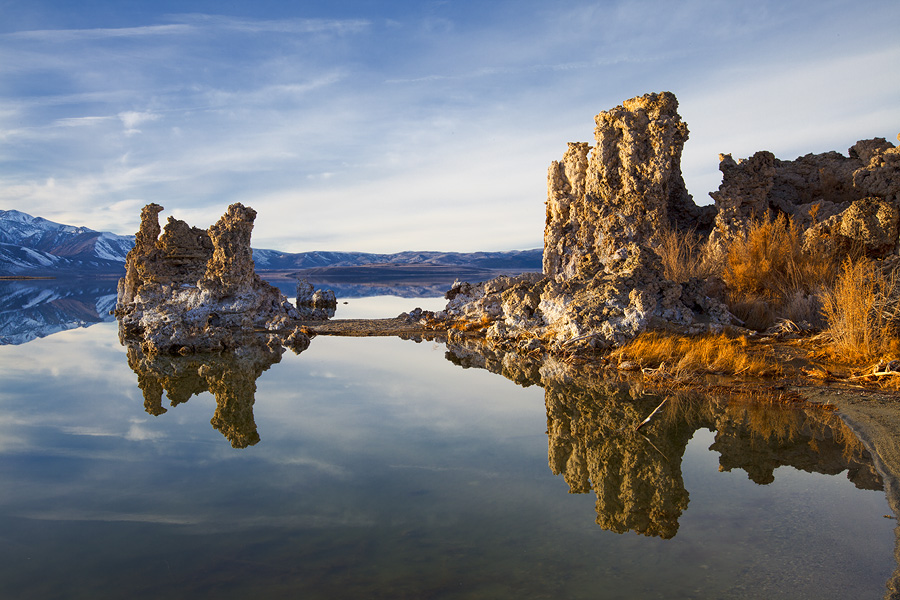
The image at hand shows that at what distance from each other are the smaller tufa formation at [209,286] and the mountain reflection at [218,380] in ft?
6.69

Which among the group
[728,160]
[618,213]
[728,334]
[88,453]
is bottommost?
[88,453]

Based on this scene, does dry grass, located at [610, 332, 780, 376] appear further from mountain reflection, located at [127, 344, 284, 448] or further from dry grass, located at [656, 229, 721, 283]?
mountain reflection, located at [127, 344, 284, 448]

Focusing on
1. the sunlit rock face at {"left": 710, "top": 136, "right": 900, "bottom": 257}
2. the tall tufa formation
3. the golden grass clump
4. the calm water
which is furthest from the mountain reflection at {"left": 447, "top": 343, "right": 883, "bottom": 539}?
the tall tufa formation

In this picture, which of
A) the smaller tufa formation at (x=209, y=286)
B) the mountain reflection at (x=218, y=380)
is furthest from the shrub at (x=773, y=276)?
the smaller tufa formation at (x=209, y=286)

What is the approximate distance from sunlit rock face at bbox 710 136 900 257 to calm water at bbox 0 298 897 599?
24.1 ft

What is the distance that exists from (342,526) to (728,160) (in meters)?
14.4

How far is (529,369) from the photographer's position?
30.5 feet

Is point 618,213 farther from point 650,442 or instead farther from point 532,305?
point 650,442

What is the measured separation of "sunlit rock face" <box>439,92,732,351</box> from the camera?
10125 millimetres

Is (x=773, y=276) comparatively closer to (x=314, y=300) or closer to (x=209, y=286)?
(x=209, y=286)

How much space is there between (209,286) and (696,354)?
12.0 meters

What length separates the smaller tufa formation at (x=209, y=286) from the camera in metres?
15.0

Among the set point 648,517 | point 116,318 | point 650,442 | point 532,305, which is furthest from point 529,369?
point 116,318

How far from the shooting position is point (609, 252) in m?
15.1
